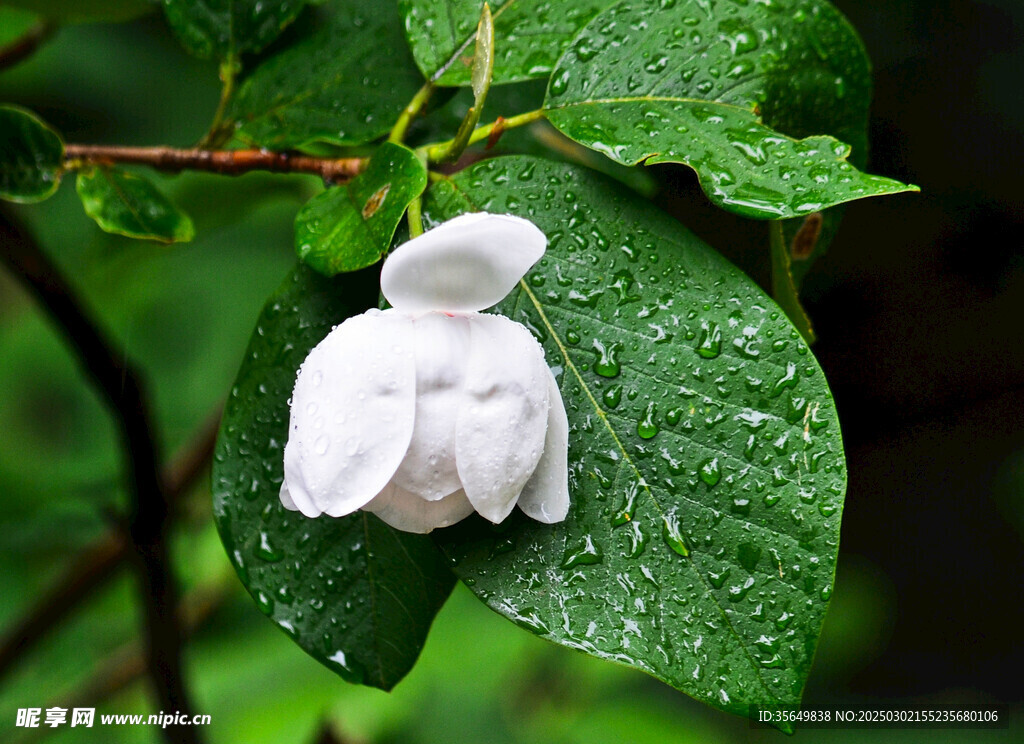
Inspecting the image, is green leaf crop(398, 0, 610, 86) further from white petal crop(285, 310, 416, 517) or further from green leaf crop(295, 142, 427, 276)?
white petal crop(285, 310, 416, 517)

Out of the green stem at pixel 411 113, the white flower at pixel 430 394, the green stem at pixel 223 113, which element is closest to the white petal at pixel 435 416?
the white flower at pixel 430 394

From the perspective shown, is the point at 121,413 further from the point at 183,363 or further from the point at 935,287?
the point at 935,287

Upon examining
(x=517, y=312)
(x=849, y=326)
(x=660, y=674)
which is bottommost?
(x=849, y=326)

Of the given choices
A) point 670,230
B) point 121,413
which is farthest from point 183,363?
point 670,230

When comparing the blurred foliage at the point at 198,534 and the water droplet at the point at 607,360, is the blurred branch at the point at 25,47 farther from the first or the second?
the water droplet at the point at 607,360

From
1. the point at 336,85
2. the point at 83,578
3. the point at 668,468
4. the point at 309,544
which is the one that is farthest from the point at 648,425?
the point at 83,578

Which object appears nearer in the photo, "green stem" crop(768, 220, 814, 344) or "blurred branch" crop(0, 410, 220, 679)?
"green stem" crop(768, 220, 814, 344)

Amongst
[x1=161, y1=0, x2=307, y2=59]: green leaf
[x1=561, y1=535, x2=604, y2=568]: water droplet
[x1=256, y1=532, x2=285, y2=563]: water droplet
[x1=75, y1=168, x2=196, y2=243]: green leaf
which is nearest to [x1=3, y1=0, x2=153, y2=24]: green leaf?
[x1=161, y1=0, x2=307, y2=59]: green leaf
